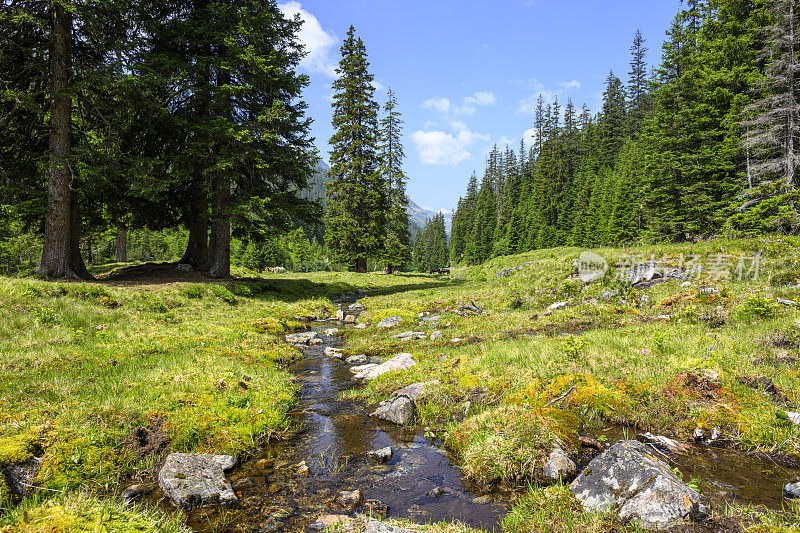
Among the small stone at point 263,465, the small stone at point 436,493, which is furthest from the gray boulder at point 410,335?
the small stone at point 436,493

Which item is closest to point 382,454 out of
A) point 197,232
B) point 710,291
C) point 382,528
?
point 382,528

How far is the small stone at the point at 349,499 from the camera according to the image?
3828 millimetres

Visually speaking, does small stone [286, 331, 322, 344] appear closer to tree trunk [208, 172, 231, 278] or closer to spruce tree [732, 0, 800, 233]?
tree trunk [208, 172, 231, 278]

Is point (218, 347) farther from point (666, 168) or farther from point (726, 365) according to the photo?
point (666, 168)

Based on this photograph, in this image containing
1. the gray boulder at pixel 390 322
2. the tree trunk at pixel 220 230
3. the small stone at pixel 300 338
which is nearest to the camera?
the small stone at pixel 300 338

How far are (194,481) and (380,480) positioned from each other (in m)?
2.16

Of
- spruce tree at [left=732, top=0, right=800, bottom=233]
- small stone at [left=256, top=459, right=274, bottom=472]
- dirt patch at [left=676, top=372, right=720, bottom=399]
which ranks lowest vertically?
small stone at [left=256, top=459, right=274, bottom=472]

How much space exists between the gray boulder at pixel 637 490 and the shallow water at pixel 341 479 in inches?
38.9

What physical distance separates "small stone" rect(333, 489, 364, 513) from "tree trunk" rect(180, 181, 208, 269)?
20412 millimetres

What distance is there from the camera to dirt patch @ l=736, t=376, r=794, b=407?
15.8ft

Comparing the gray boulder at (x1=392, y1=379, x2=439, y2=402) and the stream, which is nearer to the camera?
the stream

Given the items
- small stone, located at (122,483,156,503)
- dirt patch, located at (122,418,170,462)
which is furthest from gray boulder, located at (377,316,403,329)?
small stone, located at (122,483,156,503)

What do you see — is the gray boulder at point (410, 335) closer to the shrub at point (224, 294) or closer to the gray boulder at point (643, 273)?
the gray boulder at point (643, 273)

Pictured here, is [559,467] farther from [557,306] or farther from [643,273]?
[643,273]
